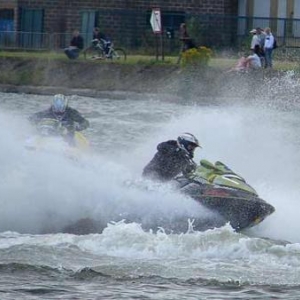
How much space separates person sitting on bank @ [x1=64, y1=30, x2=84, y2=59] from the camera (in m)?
53.6

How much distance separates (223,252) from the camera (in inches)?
683

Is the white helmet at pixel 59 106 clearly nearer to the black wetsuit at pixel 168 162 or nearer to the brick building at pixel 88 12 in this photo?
the black wetsuit at pixel 168 162

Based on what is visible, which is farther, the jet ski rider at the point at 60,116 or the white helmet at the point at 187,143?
the jet ski rider at the point at 60,116

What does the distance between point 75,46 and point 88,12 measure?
6273mm

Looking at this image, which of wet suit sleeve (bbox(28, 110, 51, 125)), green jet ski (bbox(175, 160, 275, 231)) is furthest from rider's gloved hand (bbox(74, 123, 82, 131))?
green jet ski (bbox(175, 160, 275, 231))

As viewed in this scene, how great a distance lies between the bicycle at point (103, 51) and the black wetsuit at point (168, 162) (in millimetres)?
33426

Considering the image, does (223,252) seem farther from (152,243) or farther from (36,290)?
(36,290)

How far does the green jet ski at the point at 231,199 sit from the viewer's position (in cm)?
1880

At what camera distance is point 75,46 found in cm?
5503

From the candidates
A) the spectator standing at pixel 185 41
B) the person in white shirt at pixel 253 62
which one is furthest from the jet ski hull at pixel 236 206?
the spectator standing at pixel 185 41

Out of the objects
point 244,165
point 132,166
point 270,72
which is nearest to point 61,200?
point 132,166

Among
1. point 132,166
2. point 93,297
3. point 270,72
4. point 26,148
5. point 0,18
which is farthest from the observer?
point 0,18

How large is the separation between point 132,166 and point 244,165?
11.0 ft

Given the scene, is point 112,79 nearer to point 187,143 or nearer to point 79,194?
point 187,143
